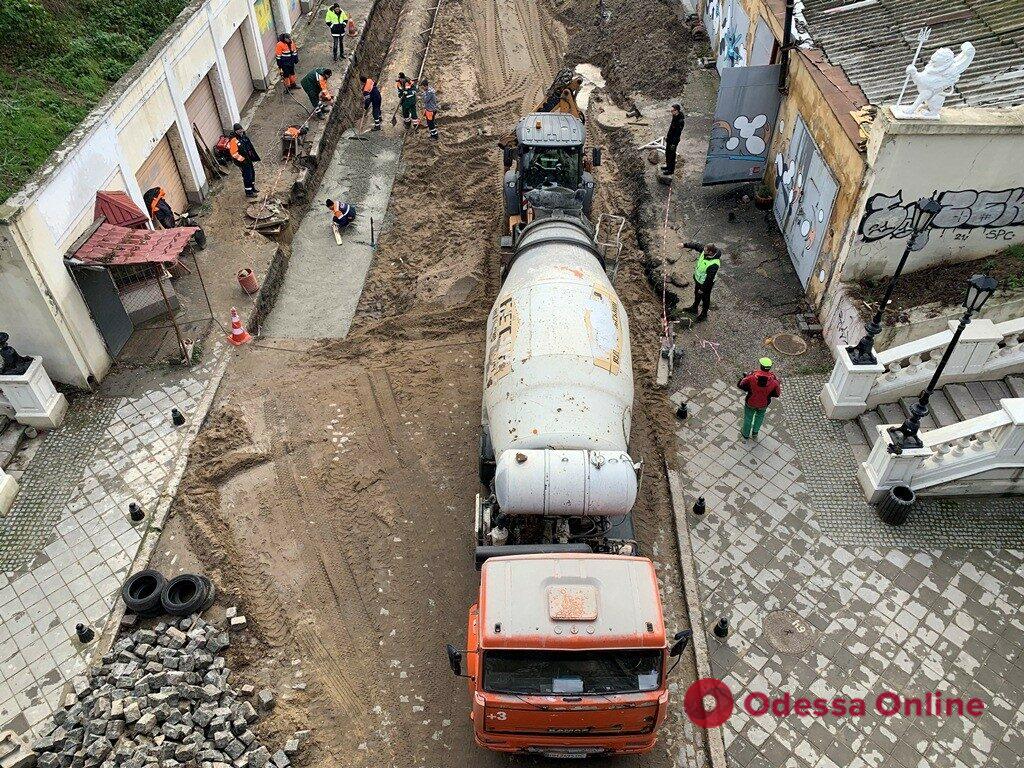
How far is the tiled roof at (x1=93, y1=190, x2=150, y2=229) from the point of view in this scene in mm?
13148


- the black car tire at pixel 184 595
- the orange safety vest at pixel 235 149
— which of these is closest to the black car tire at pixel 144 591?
the black car tire at pixel 184 595

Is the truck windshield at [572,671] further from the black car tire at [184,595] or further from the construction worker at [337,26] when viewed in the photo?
the construction worker at [337,26]

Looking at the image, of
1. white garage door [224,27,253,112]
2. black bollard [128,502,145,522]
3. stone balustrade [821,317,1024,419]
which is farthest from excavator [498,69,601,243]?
white garage door [224,27,253,112]

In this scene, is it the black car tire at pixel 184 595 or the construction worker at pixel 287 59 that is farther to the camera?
the construction worker at pixel 287 59

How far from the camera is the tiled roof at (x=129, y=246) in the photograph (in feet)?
40.4

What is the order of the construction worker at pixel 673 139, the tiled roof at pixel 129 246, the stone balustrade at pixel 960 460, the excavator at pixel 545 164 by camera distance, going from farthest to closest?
the construction worker at pixel 673 139
the excavator at pixel 545 164
the tiled roof at pixel 129 246
the stone balustrade at pixel 960 460

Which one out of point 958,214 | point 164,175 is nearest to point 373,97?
point 164,175

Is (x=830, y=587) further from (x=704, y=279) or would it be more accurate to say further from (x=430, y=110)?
(x=430, y=110)

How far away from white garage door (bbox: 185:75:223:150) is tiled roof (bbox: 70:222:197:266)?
5243 mm

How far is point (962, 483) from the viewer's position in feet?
36.2

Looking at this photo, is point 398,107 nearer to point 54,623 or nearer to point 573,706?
point 54,623

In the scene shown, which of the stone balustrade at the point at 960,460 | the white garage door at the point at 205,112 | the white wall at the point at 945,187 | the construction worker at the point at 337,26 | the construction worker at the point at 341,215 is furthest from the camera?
the construction worker at the point at 337,26

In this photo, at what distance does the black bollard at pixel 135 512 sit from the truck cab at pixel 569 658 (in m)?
6.00

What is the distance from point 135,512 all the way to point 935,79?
13.1m
